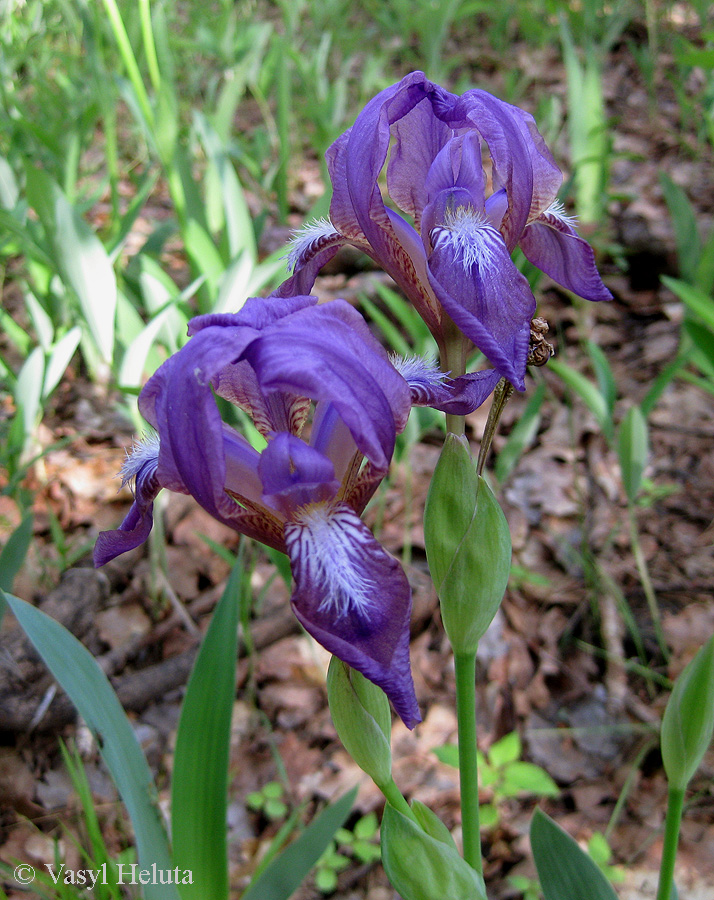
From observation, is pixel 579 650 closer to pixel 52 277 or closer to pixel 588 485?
pixel 588 485

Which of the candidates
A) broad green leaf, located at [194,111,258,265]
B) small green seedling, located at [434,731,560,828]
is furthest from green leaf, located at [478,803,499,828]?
broad green leaf, located at [194,111,258,265]

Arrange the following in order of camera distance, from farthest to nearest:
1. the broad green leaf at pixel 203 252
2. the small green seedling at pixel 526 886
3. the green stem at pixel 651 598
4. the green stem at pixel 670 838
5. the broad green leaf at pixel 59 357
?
the broad green leaf at pixel 203 252
the broad green leaf at pixel 59 357
the green stem at pixel 651 598
the small green seedling at pixel 526 886
the green stem at pixel 670 838

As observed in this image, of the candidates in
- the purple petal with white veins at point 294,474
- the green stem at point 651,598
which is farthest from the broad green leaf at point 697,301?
the purple petal with white veins at point 294,474

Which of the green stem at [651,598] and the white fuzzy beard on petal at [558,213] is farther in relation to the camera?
the green stem at [651,598]

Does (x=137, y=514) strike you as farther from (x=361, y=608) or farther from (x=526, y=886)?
(x=526, y=886)

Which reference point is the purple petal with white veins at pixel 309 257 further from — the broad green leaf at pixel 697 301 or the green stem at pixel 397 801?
the broad green leaf at pixel 697 301

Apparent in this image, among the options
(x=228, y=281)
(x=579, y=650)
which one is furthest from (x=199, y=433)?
→ (x=579, y=650)

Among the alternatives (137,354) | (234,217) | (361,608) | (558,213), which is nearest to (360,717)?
(361,608)

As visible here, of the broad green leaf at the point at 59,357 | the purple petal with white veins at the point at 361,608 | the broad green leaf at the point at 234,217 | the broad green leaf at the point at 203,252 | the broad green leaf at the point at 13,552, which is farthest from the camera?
the broad green leaf at the point at 234,217

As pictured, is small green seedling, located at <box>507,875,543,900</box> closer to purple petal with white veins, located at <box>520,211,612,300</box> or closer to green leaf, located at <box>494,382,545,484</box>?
green leaf, located at <box>494,382,545,484</box>
